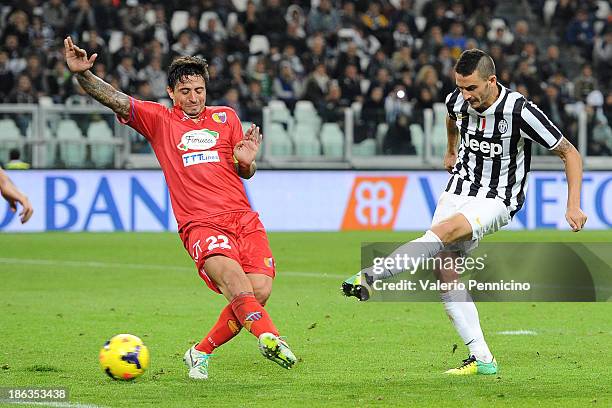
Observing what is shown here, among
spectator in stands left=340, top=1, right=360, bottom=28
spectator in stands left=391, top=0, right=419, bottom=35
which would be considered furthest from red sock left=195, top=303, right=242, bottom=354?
spectator in stands left=391, top=0, right=419, bottom=35

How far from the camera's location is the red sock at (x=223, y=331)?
24.3 ft

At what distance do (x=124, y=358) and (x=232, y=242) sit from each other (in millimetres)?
932

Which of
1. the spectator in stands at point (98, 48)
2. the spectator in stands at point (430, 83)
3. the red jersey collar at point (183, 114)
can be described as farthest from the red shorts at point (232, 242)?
the spectator in stands at point (430, 83)

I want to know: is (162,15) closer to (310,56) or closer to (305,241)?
(310,56)

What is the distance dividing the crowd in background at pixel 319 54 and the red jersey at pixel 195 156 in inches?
479

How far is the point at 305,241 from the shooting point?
1808 centimetres

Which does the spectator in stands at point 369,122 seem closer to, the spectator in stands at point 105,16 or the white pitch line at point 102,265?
the spectator in stands at point 105,16

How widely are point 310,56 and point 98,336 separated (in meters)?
14.0

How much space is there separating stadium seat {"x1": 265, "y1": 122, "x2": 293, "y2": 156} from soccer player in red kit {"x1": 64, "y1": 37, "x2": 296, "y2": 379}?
12239 millimetres

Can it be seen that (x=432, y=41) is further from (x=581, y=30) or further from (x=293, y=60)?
(x=581, y=30)

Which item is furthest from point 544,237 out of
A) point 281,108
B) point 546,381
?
point 546,381

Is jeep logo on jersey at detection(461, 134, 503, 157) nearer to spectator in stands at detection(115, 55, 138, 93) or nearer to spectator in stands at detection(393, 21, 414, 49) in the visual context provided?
spectator in stands at detection(115, 55, 138, 93)

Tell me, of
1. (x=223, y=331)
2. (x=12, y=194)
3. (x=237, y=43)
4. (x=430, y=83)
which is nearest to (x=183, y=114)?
(x=223, y=331)

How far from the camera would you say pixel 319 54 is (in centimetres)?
2294
